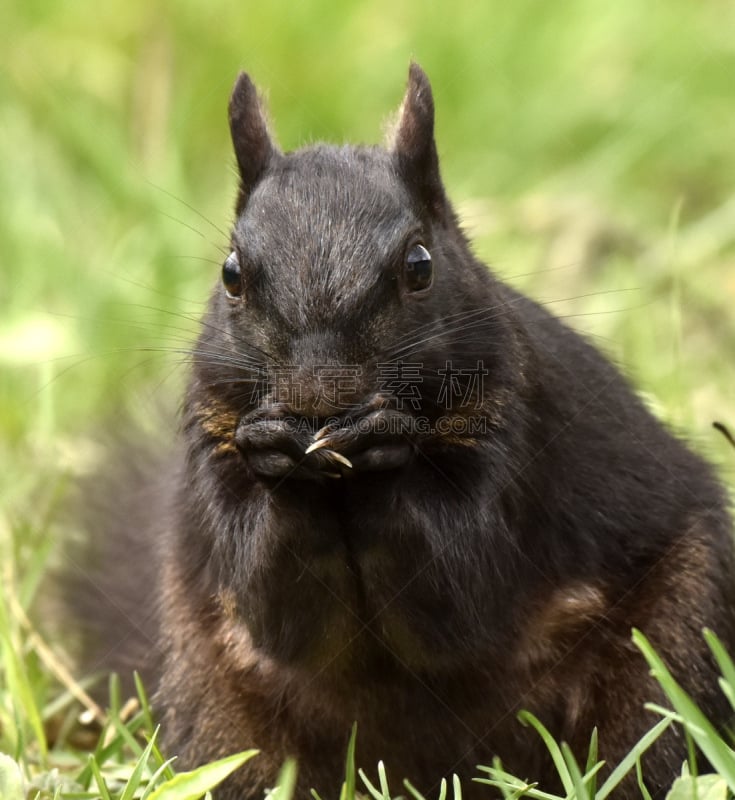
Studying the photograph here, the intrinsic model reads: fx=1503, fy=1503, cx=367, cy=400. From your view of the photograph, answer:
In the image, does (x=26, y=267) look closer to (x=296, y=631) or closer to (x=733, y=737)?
(x=296, y=631)

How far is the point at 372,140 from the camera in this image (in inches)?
298

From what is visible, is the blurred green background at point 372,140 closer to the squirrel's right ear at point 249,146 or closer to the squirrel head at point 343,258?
the squirrel's right ear at point 249,146

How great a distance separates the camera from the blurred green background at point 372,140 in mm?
6027

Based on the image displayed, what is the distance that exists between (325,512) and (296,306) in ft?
1.53

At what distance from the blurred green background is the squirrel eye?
8.70 feet

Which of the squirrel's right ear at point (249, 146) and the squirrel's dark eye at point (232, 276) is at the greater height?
the squirrel's right ear at point (249, 146)

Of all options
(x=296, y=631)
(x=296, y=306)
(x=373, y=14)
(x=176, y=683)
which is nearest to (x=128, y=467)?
(x=176, y=683)

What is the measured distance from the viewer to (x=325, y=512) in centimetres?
309

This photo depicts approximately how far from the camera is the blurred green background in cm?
603

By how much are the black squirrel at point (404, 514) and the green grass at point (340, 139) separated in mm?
1700

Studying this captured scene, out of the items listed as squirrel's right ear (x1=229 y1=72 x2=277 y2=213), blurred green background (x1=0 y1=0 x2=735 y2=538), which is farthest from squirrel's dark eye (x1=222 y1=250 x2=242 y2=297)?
blurred green background (x1=0 y1=0 x2=735 y2=538)

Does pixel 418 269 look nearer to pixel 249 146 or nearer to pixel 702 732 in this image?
pixel 249 146

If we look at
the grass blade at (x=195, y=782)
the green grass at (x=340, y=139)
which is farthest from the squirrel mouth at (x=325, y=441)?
Result: the green grass at (x=340, y=139)

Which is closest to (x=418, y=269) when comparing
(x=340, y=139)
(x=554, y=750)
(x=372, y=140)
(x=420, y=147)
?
(x=420, y=147)
